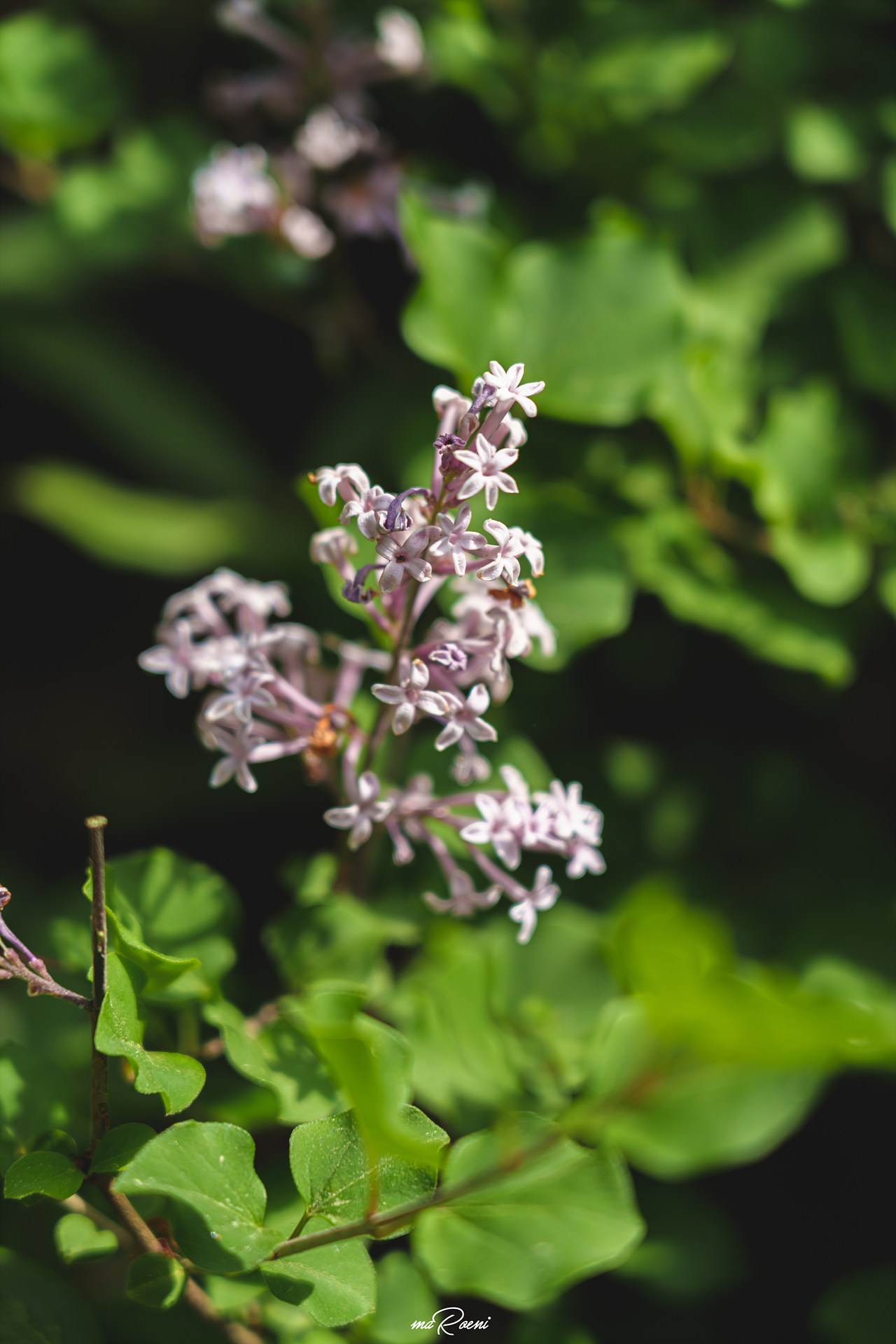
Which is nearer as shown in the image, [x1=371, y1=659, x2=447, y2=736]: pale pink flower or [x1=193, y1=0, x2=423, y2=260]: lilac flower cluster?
[x1=371, y1=659, x2=447, y2=736]: pale pink flower

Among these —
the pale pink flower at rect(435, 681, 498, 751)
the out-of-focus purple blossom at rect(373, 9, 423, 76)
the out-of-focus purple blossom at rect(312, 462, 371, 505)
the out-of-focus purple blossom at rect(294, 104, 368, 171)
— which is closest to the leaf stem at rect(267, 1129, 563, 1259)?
the pale pink flower at rect(435, 681, 498, 751)

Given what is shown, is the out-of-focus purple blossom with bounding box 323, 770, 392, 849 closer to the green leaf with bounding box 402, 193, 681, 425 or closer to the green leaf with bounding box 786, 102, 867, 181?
the green leaf with bounding box 402, 193, 681, 425

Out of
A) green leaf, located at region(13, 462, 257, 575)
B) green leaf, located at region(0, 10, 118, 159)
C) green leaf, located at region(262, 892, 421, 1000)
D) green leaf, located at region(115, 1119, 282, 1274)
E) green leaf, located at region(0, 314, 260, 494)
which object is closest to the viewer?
green leaf, located at region(115, 1119, 282, 1274)

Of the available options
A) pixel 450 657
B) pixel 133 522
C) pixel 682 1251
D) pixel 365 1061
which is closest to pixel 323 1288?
pixel 365 1061

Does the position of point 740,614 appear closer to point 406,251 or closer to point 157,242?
point 406,251

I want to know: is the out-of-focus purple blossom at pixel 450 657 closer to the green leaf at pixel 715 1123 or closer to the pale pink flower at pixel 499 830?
the pale pink flower at pixel 499 830

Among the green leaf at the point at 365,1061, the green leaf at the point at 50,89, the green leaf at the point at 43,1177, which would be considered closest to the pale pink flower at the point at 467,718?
the green leaf at the point at 365,1061
